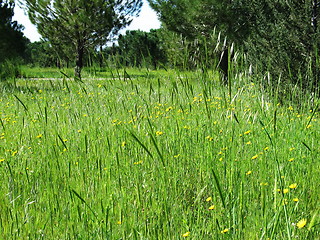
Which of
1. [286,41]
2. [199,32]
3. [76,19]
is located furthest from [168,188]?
[76,19]

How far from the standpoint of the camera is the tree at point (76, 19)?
39.8 ft

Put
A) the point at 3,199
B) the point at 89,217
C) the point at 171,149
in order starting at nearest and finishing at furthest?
the point at 89,217, the point at 3,199, the point at 171,149

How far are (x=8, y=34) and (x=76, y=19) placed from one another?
8.41ft

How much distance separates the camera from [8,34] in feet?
37.9

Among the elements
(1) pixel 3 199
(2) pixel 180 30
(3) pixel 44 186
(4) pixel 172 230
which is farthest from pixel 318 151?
(2) pixel 180 30

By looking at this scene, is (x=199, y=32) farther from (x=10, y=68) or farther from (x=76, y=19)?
(x=10, y=68)

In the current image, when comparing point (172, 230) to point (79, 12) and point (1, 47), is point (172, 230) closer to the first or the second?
point (1, 47)

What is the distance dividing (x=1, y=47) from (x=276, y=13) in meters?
9.52

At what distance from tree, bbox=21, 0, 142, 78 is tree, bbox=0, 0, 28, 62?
81cm

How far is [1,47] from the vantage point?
10742mm

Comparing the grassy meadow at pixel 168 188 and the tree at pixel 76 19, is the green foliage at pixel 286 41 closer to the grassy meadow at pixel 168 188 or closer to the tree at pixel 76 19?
the grassy meadow at pixel 168 188

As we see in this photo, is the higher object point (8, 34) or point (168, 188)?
point (8, 34)

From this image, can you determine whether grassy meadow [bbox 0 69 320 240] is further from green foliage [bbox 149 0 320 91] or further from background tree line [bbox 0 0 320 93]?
green foliage [bbox 149 0 320 91]

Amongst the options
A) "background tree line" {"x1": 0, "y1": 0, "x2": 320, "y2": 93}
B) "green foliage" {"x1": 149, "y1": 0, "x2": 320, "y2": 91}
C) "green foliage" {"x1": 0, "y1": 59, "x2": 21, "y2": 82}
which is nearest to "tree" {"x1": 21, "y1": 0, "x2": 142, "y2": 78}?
"background tree line" {"x1": 0, "y1": 0, "x2": 320, "y2": 93}
